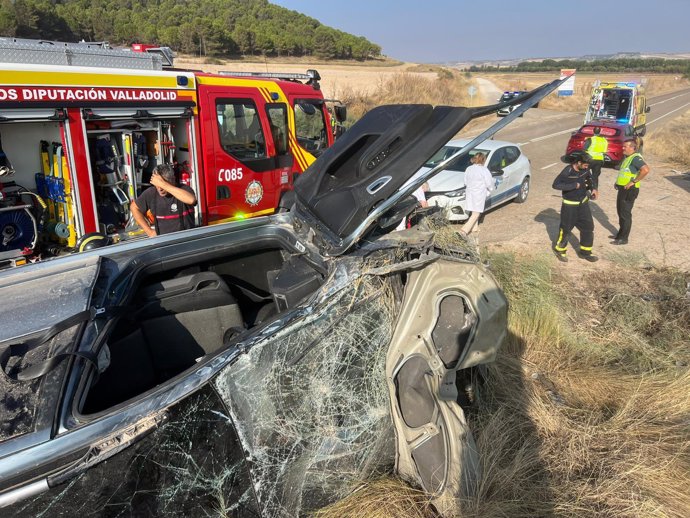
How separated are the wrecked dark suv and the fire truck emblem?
13.8 feet

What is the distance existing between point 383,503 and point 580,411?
166cm

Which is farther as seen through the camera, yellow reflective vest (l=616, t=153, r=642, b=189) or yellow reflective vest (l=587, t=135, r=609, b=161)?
yellow reflective vest (l=587, t=135, r=609, b=161)

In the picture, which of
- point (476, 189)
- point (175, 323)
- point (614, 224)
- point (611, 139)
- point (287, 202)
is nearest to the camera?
point (175, 323)

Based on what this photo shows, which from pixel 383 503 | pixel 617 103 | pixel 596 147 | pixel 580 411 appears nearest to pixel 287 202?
pixel 383 503

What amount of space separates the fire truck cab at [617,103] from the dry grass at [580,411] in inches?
687

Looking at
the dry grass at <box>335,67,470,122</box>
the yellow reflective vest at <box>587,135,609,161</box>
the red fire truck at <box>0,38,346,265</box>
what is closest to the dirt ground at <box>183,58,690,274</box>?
the yellow reflective vest at <box>587,135,609,161</box>

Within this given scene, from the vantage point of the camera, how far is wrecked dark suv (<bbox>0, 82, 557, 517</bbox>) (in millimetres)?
1475

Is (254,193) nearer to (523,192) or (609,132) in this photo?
(523,192)

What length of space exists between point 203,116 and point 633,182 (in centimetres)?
677

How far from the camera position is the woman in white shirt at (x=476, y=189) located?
8117 millimetres

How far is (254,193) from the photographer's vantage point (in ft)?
23.6

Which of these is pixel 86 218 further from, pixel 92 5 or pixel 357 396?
pixel 92 5

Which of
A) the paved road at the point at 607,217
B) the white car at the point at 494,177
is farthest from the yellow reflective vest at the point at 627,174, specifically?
the white car at the point at 494,177

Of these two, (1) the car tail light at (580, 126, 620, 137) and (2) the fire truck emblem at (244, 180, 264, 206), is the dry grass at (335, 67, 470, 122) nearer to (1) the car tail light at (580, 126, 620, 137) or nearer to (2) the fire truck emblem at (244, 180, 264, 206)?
(1) the car tail light at (580, 126, 620, 137)
